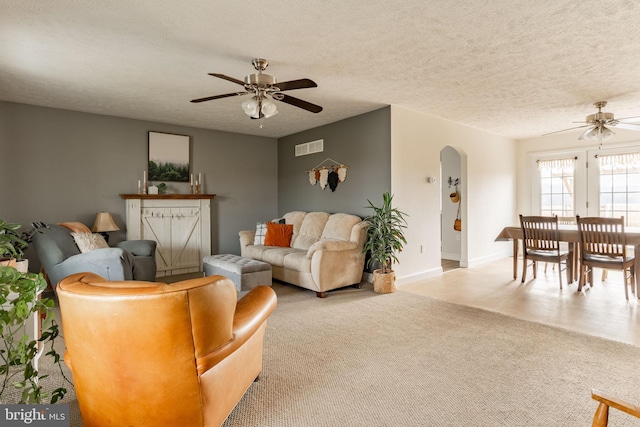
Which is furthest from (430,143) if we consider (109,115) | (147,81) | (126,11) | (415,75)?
(109,115)

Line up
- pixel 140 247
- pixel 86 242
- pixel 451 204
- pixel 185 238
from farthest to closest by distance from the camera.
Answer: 1. pixel 451 204
2. pixel 185 238
3. pixel 140 247
4. pixel 86 242

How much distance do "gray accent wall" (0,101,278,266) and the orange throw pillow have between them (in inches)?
46.7

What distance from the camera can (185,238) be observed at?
19.4 feet

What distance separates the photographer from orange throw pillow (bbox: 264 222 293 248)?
5543mm

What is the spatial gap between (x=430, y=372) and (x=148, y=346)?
188 cm

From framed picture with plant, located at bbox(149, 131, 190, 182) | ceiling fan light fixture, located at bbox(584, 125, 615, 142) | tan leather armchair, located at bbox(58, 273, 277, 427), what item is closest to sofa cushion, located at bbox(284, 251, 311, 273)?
framed picture with plant, located at bbox(149, 131, 190, 182)

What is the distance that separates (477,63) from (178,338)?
3.49 meters

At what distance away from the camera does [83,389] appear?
158cm

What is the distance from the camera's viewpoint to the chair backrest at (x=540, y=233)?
470cm

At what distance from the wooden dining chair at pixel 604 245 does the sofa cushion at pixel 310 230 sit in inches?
133

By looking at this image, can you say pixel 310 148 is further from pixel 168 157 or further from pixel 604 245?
pixel 604 245

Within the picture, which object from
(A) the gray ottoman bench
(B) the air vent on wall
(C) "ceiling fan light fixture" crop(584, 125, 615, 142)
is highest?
(B) the air vent on wall

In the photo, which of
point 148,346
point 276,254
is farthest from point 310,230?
point 148,346

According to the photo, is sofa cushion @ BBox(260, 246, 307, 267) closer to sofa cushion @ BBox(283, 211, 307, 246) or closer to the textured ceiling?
sofa cushion @ BBox(283, 211, 307, 246)
